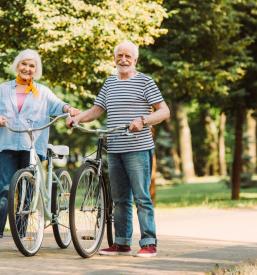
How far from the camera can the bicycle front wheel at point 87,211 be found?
776 centimetres

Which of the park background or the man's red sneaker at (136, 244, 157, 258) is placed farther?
the park background

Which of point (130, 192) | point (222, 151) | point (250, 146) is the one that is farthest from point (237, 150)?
point (222, 151)

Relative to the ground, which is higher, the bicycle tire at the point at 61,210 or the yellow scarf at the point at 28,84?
the yellow scarf at the point at 28,84

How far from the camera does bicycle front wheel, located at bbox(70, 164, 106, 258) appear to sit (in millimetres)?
7762

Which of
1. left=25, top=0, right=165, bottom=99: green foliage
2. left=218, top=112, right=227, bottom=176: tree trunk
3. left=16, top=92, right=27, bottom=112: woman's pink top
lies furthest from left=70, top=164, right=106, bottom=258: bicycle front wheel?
left=218, top=112, right=227, bottom=176: tree trunk

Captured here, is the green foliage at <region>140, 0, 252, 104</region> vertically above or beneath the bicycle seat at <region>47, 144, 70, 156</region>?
above

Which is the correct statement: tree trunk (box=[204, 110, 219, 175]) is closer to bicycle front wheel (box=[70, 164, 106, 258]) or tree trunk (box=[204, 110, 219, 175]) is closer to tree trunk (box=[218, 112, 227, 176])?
tree trunk (box=[218, 112, 227, 176])

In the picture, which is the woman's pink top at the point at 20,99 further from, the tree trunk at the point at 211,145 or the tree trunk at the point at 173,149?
the tree trunk at the point at 173,149

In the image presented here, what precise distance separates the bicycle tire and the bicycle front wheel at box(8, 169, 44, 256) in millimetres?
269

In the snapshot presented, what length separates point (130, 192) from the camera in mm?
8367

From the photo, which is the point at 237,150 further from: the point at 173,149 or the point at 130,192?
the point at 173,149

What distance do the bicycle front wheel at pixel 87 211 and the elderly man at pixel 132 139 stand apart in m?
0.15

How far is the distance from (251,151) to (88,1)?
29.7m

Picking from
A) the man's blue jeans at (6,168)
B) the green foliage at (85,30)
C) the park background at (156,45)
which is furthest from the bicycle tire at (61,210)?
the green foliage at (85,30)
